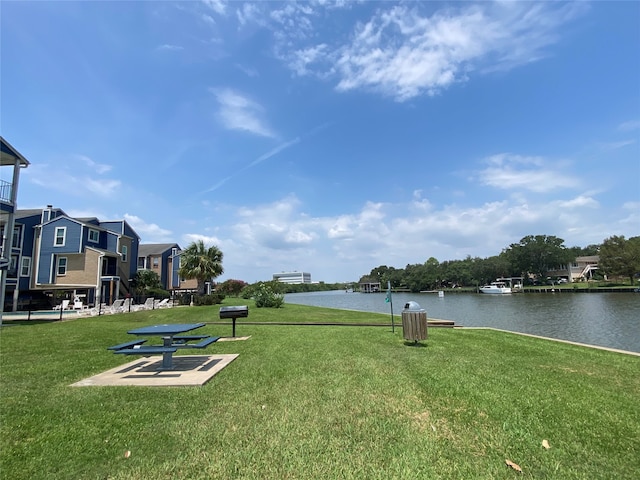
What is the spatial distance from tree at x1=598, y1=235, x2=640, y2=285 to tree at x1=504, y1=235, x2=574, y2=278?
65.8 feet

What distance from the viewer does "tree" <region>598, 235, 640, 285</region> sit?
67.2m

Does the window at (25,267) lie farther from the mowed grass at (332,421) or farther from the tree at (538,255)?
the tree at (538,255)

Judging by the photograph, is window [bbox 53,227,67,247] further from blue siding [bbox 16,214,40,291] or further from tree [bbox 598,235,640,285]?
tree [bbox 598,235,640,285]

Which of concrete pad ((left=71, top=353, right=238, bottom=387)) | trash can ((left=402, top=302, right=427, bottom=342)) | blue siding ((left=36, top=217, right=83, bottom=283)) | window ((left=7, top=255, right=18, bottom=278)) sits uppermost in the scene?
blue siding ((left=36, top=217, right=83, bottom=283))

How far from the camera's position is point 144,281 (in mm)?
33938

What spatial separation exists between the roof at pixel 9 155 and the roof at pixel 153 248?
73.8 ft

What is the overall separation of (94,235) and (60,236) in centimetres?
232

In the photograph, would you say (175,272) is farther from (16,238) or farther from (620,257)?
(620,257)

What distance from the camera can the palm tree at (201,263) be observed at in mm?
34594

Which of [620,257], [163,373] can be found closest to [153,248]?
[163,373]

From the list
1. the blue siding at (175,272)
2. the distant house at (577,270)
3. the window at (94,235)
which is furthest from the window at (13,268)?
the distant house at (577,270)

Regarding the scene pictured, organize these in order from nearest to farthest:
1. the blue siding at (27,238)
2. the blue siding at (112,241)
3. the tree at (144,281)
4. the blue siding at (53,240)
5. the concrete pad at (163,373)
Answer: the concrete pad at (163,373), the blue siding at (27,238), the blue siding at (53,240), the blue siding at (112,241), the tree at (144,281)

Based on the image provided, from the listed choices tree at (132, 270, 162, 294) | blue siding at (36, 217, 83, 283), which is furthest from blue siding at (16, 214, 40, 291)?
tree at (132, 270, 162, 294)

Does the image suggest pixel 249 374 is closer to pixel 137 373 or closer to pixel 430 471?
pixel 137 373
